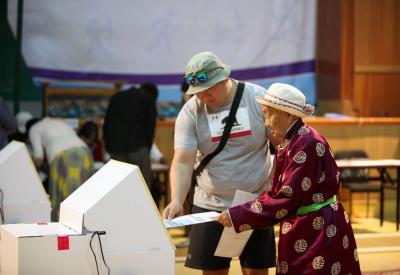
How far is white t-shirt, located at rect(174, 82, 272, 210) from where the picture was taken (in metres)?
3.81

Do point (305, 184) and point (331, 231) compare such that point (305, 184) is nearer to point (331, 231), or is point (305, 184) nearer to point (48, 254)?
point (331, 231)

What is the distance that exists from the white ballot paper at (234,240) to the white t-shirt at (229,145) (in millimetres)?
79

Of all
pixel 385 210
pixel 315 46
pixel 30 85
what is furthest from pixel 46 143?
pixel 315 46

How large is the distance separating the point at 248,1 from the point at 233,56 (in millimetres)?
703

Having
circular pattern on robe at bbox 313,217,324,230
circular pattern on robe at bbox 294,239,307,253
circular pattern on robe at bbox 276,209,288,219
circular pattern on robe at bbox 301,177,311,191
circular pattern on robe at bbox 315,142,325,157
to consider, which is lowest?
circular pattern on robe at bbox 294,239,307,253

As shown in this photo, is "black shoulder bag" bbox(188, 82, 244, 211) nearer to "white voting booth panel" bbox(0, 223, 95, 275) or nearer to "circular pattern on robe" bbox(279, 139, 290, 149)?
"circular pattern on robe" bbox(279, 139, 290, 149)

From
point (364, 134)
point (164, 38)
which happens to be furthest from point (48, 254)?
point (164, 38)

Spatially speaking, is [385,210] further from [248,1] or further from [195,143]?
[195,143]

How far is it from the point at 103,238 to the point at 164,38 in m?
6.88

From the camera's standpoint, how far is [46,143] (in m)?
6.80

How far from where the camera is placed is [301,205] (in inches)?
125

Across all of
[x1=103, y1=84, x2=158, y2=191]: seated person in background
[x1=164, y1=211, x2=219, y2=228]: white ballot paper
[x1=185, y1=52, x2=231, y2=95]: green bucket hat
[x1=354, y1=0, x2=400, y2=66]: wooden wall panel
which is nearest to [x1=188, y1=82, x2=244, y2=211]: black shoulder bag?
[x1=185, y1=52, x2=231, y2=95]: green bucket hat

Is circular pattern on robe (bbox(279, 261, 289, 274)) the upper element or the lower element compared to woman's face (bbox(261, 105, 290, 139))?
lower

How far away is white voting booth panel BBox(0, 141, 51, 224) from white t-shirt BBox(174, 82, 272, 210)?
80 cm
